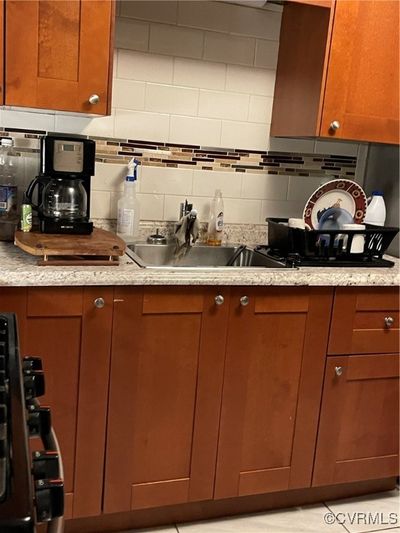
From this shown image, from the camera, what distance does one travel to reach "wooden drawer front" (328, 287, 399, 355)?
2.03 m

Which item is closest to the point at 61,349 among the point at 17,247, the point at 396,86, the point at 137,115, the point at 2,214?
the point at 17,247

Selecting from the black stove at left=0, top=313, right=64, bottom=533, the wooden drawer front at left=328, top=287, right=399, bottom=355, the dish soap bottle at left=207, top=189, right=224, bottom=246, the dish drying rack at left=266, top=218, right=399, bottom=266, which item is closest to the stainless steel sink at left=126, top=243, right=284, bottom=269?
the dish soap bottle at left=207, top=189, right=224, bottom=246

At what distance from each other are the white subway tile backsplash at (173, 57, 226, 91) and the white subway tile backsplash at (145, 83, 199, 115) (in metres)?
0.03

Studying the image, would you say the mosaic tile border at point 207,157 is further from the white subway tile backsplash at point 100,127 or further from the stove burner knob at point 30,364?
the stove burner knob at point 30,364

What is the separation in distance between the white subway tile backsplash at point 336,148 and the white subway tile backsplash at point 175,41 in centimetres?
66

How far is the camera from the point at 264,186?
8.24 ft

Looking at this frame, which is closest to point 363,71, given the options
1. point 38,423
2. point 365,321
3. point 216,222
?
point 216,222

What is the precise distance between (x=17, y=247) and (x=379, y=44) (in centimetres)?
149

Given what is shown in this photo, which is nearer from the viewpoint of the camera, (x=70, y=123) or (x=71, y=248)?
(x=71, y=248)

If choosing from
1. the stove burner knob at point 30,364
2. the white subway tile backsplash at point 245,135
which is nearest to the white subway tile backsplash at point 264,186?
the white subway tile backsplash at point 245,135

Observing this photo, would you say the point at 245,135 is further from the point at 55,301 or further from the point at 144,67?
the point at 55,301

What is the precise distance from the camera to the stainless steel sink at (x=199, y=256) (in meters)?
2.29

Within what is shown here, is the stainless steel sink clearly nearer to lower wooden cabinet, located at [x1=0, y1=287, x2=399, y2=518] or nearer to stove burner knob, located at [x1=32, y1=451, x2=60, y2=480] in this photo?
lower wooden cabinet, located at [x1=0, y1=287, x2=399, y2=518]

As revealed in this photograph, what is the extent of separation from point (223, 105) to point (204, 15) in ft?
1.14
